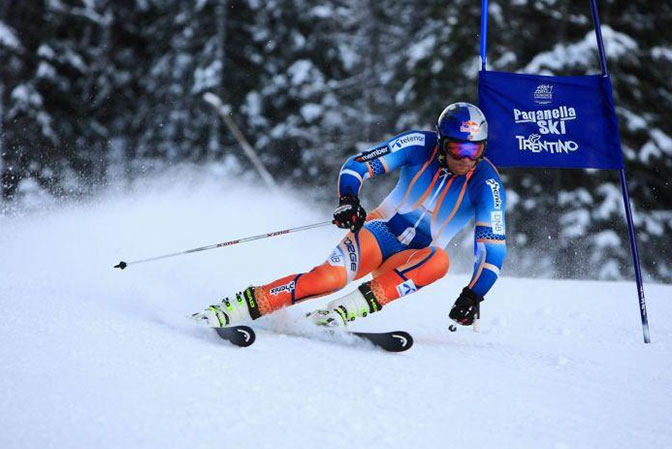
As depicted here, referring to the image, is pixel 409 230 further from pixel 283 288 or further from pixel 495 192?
pixel 283 288

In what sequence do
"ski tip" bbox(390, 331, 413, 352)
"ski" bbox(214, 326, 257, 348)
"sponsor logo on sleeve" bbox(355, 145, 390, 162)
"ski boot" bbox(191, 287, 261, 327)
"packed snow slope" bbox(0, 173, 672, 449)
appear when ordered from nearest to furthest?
"packed snow slope" bbox(0, 173, 672, 449)
"ski" bbox(214, 326, 257, 348)
"ski tip" bbox(390, 331, 413, 352)
"ski boot" bbox(191, 287, 261, 327)
"sponsor logo on sleeve" bbox(355, 145, 390, 162)

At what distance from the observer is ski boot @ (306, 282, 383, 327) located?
14.9ft

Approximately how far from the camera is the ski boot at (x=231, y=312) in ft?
14.1

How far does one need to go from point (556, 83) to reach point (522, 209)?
995 cm

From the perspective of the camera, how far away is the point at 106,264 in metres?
6.27

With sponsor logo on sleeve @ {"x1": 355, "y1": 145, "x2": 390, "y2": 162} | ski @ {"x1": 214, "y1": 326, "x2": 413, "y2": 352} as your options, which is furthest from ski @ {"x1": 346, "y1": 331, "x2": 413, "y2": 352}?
sponsor logo on sleeve @ {"x1": 355, "y1": 145, "x2": 390, "y2": 162}

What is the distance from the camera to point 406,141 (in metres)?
4.83

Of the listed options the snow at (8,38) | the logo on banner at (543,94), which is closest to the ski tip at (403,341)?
the logo on banner at (543,94)

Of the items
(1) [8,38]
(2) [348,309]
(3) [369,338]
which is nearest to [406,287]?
(2) [348,309]

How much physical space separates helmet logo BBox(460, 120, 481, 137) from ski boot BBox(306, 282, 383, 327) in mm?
1133

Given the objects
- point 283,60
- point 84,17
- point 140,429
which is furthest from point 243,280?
point 84,17

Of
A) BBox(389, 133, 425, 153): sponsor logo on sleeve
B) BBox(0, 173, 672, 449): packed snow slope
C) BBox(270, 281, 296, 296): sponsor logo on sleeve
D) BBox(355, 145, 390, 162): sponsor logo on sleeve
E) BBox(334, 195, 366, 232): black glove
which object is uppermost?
BBox(389, 133, 425, 153): sponsor logo on sleeve

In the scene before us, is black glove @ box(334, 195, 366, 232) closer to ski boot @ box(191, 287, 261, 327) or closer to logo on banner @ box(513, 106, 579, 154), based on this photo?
ski boot @ box(191, 287, 261, 327)

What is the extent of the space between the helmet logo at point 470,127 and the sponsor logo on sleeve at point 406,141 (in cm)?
35
